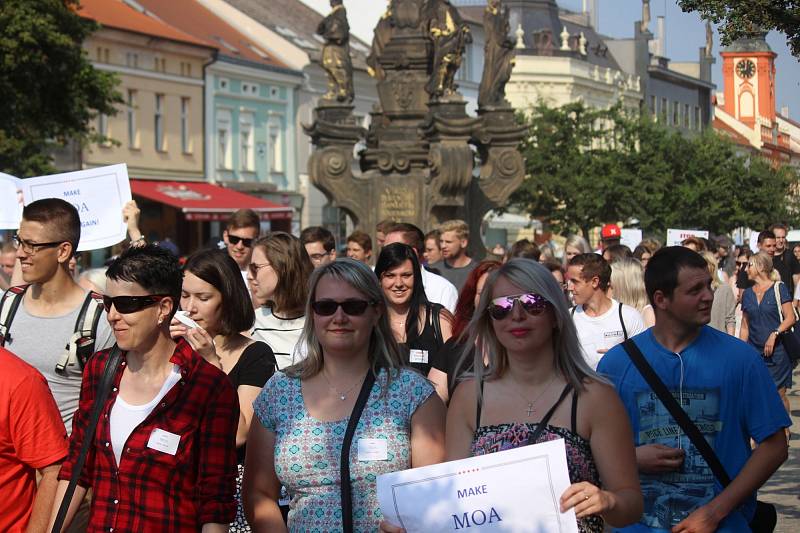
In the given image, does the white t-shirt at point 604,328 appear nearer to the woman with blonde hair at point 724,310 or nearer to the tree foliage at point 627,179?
the woman with blonde hair at point 724,310

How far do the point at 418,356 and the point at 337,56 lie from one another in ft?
55.7

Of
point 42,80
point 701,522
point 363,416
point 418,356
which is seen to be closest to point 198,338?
point 363,416

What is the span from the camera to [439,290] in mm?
10750

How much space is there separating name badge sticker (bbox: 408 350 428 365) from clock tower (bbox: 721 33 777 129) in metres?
133

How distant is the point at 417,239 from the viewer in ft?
41.2

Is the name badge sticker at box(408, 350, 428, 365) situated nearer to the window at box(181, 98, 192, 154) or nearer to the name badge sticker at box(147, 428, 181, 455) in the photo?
the name badge sticker at box(147, 428, 181, 455)

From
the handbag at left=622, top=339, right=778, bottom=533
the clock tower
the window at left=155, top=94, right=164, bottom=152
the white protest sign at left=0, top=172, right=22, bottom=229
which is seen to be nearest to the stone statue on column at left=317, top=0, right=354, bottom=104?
the white protest sign at left=0, top=172, right=22, bottom=229

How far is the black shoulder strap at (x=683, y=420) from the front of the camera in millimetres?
6020

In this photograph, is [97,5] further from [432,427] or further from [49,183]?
[432,427]

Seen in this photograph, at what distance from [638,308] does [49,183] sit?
13.3 ft

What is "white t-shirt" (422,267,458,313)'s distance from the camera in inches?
421

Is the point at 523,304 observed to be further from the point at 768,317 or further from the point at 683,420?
the point at 768,317

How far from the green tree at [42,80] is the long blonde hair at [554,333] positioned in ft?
101

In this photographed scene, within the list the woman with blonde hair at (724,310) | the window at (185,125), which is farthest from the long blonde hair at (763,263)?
the window at (185,125)
